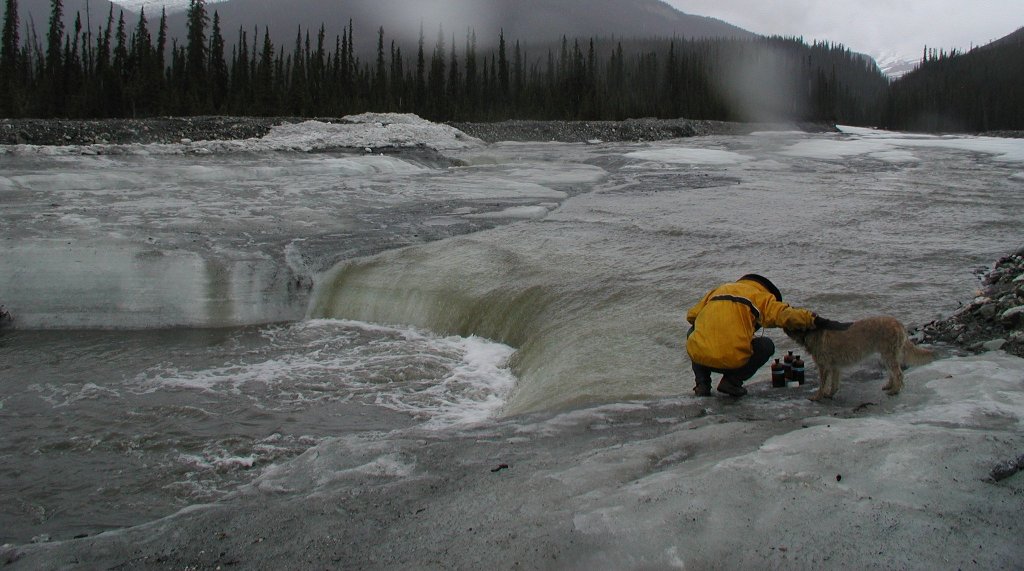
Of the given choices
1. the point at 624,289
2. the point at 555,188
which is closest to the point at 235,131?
the point at 555,188

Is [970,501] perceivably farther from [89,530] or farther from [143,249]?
[143,249]

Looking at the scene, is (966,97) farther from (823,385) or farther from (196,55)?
(823,385)

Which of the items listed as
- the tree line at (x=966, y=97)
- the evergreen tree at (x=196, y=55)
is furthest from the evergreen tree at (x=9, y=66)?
the tree line at (x=966, y=97)

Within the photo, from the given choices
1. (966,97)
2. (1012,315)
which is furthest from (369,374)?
(966,97)

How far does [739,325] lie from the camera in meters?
5.43

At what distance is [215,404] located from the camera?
7.74 m

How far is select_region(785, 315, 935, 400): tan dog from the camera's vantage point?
5.07 m

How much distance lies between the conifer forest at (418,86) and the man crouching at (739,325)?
5001 cm

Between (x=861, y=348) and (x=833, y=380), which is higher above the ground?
(x=861, y=348)

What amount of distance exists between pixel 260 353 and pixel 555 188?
40.0ft

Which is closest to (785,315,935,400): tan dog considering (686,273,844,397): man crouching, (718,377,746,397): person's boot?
(686,273,844,397): man crouching

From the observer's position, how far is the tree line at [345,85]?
164 feet

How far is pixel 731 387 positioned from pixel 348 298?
23.3ft

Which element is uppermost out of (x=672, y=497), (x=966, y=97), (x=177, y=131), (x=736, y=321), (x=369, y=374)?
(x=966, y=97)
